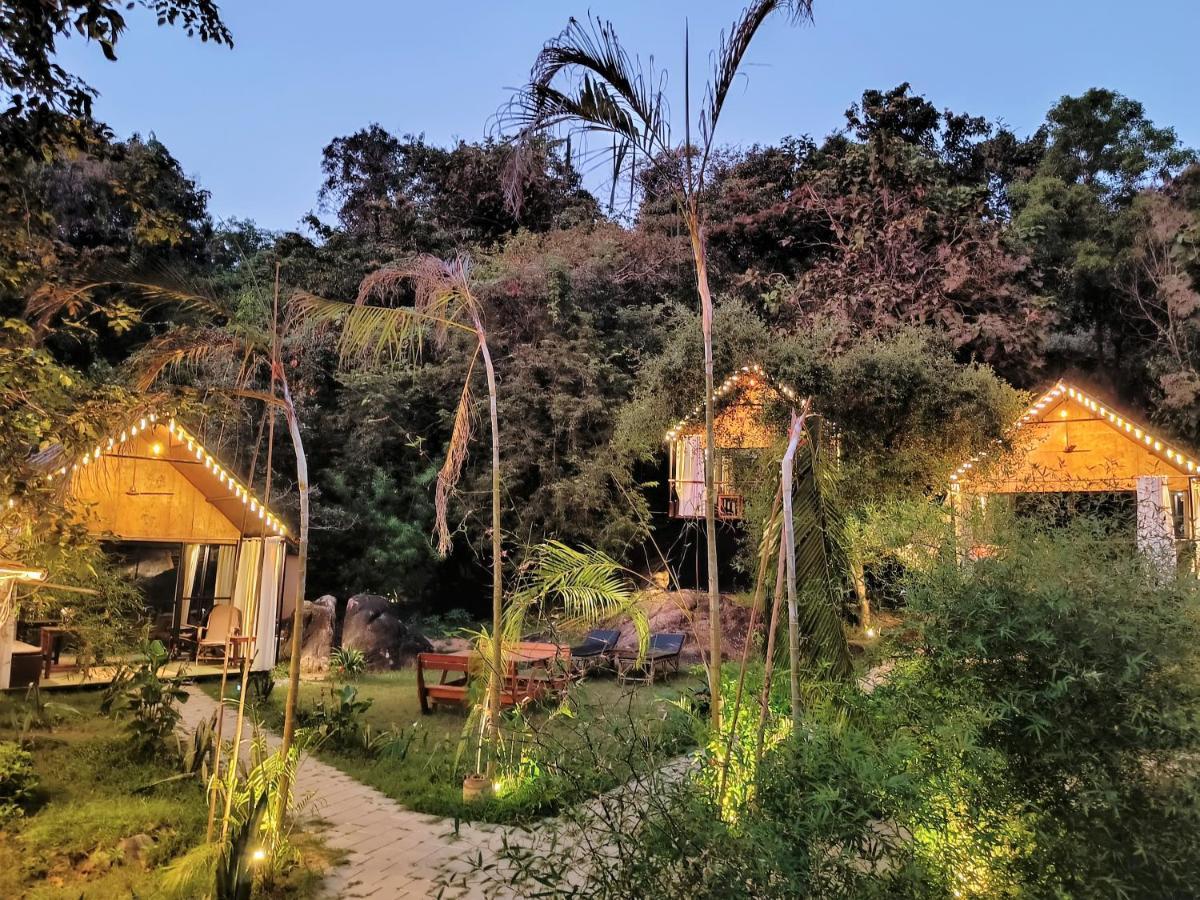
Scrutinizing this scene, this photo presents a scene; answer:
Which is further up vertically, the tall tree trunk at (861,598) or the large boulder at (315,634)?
the tall tree trunk at (861,598)

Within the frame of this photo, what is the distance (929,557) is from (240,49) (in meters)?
4.20

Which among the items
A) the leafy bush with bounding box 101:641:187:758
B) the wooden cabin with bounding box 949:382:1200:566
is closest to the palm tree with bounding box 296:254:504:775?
the leafy bush with bounding box 101:641:187:758

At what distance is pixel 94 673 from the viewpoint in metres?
8.81

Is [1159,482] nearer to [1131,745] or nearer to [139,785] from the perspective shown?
[1131,745]

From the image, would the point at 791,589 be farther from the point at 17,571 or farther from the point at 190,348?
the point at 17,571

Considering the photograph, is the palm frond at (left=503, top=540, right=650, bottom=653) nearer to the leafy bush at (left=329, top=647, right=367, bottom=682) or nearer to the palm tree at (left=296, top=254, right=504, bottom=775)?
the palm tree at (left=296, top=254, right=504, bottom=775)

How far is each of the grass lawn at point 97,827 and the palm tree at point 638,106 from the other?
307 centimetres

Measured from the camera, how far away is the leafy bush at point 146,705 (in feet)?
18.8

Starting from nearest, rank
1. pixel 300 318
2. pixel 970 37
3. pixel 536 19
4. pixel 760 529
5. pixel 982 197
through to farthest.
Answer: pixel 536 19 → pixel 300 318 → pixel 760 529 → pixel 982 197 → pixel 970 37

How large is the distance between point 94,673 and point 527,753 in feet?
20.9

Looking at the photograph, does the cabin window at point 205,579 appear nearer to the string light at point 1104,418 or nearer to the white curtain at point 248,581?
the white curtain at point 248,581

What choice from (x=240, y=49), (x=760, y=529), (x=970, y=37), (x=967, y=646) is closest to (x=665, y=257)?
(x=760, y=529)

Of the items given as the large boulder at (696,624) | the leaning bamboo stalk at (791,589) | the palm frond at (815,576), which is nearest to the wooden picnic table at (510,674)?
the palm frond at (815,576)

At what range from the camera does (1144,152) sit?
16.2m
